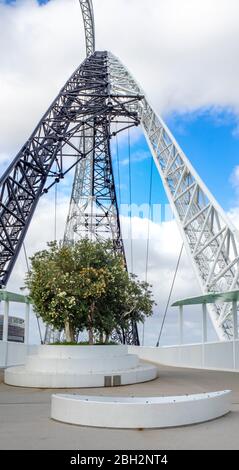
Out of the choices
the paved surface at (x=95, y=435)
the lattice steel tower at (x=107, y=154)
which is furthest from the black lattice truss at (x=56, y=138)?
the paved surface at (x=95, y=435)

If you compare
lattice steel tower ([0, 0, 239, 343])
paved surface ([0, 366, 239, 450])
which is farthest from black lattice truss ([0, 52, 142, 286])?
paved surface ([0, 366, 239, 450])

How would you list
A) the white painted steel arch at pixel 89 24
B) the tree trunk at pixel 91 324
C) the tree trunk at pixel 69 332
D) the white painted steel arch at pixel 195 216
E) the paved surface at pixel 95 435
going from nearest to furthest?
the paved surface at pixel 95 435 < the tree trunk at pixel 91 324 < the tree trunk at pixel 69 332 < the white painted steel arch at pixel 195 216 < the white painted steel arch at pixel 89 24

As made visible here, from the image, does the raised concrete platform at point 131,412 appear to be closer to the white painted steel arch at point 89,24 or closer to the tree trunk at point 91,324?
the tree trunk at point 91,324

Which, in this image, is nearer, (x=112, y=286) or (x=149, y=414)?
(x=149, y=414)

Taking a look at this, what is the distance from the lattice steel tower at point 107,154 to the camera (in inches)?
947

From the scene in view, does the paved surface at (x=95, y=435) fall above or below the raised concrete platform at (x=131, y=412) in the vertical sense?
below

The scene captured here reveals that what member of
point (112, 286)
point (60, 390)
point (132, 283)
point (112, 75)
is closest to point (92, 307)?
point (112, 286)

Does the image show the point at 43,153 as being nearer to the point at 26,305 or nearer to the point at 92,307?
the point at 26,305

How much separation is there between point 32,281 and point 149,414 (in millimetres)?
11534

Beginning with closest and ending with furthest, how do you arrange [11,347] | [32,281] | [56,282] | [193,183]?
[56,282], [32,281], [11,347], [193,183]

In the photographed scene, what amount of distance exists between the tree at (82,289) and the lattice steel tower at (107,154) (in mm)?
5293

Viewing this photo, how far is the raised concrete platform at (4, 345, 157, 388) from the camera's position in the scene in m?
14.7

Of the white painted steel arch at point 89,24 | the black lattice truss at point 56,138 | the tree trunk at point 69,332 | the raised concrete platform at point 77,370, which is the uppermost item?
the white painted steel arch at point 89,24

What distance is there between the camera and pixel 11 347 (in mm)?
22625
